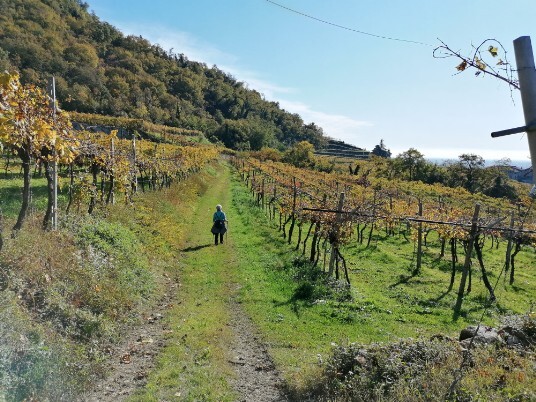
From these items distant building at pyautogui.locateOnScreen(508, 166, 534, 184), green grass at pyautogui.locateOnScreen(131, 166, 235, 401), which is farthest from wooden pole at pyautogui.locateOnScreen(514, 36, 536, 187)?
green grass at pyautogui.locateOnScreen(131, 166, 235, 401)

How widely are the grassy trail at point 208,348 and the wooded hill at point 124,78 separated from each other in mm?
71975

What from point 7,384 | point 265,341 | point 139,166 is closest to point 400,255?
point 265,341

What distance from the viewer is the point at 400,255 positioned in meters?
17.4

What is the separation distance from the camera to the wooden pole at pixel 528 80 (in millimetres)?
1792

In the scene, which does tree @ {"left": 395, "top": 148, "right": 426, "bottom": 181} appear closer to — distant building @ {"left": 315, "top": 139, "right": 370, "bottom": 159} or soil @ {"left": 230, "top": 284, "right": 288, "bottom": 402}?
distant building @ {"left": 315, "top": 139, "right": 370, "bottom": 159}

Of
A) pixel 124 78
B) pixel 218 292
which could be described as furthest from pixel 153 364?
pixel 124 78

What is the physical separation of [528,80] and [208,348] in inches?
239

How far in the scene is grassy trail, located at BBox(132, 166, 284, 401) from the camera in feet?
17.4

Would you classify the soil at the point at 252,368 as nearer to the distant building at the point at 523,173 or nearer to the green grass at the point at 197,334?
the green grass at the point at 197,334

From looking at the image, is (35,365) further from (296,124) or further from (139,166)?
(296,124)

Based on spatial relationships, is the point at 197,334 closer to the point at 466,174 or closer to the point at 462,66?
the point at 462,66

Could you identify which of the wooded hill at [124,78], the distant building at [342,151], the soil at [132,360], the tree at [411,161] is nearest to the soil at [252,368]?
the soil at [132,360]

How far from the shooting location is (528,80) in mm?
1796

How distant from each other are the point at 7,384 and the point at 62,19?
158953 millimetres
